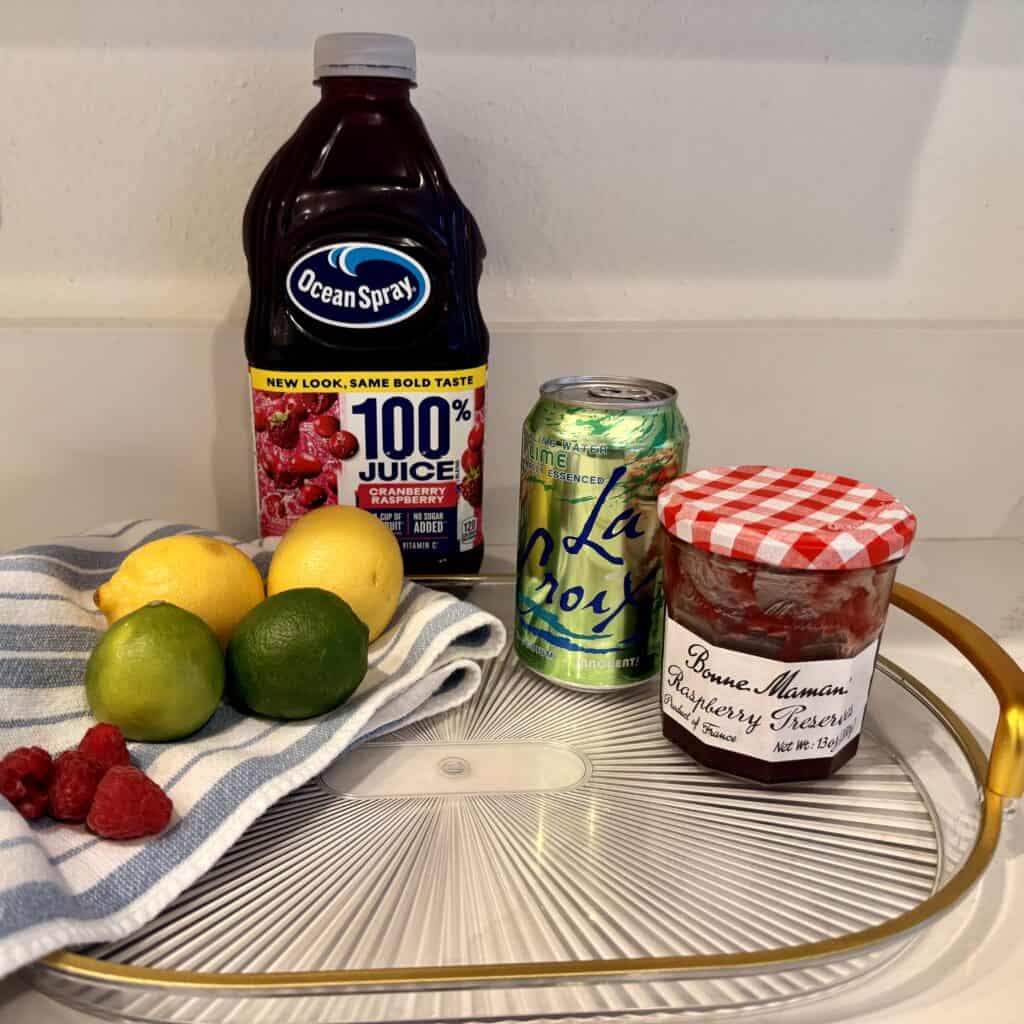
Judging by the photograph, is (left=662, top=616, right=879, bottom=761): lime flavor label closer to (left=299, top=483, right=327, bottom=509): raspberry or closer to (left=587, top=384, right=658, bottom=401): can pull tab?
(left=587, top=384, right=658, bottom=401): can pull tab

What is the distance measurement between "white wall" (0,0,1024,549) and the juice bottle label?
0.11 m

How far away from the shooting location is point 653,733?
59cm

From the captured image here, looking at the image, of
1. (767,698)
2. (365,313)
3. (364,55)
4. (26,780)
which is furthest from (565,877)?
(364,55)

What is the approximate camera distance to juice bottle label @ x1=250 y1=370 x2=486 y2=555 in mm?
667

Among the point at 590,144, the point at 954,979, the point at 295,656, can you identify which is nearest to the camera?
the point at 954,979

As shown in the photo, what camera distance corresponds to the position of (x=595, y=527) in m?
0.58

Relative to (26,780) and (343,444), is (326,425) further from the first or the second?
(26,780)

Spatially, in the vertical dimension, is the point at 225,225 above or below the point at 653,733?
above

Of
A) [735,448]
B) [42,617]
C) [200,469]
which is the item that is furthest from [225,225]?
[735,448]

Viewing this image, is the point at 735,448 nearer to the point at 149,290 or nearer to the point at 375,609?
the point at 375,609

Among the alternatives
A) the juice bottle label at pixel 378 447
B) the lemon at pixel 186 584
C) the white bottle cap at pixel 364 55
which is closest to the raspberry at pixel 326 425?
the juice bottle label at pixel 378 447

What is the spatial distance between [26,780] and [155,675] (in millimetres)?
75

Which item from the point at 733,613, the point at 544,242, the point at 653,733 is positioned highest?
the point at 544,242

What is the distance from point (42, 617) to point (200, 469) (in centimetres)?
22
